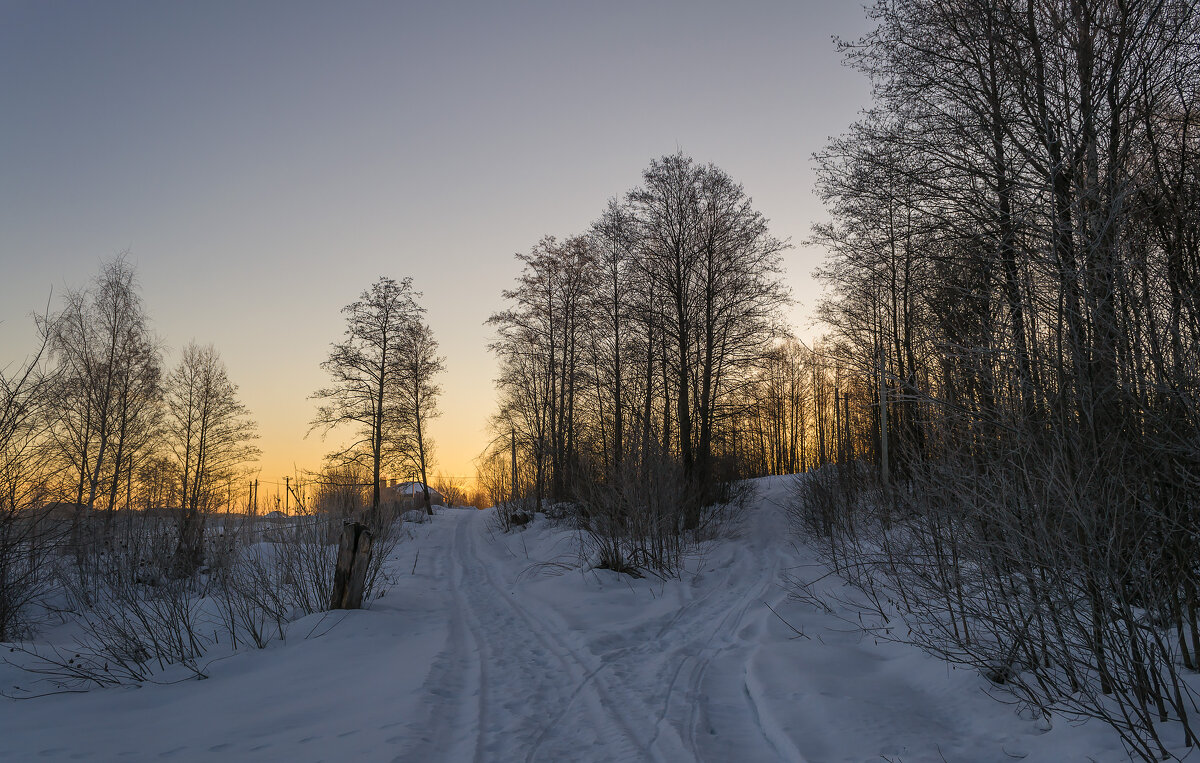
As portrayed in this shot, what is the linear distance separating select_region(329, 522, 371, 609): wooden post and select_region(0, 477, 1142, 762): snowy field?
0.45 meters

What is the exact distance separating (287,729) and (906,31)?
37.4 feet

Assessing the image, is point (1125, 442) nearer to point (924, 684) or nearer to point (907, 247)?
point (924, 684)

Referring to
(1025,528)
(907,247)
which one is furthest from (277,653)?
(907,247)

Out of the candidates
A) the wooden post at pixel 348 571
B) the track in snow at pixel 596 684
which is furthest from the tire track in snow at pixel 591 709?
the wooden post at pixel 348 571

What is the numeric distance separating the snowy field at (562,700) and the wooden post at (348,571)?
17.8 inches

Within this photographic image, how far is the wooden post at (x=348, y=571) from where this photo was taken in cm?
799

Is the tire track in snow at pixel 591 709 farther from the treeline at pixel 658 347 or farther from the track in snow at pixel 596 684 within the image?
the treeline at pixel 658 347

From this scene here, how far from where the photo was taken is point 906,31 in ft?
30.5

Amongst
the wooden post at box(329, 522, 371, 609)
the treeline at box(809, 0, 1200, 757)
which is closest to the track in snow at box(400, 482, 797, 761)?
the wooden post at box(329, 522, 371, 609)

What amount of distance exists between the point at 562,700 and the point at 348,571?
4200 millimetres

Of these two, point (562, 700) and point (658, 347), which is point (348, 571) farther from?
point (658, 347)

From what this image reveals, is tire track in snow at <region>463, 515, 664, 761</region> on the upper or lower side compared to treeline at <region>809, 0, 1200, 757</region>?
lower

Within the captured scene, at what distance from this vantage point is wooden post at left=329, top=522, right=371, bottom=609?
315 inches

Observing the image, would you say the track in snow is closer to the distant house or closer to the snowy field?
the snowy field
